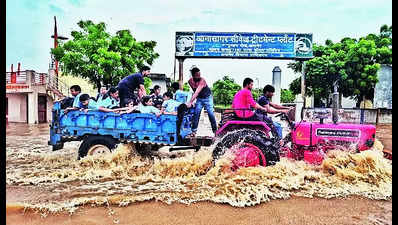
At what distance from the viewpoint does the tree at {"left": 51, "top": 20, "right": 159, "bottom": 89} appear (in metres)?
4.71

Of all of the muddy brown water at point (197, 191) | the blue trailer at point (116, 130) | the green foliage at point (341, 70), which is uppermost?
the green foliage at point (341, 70)

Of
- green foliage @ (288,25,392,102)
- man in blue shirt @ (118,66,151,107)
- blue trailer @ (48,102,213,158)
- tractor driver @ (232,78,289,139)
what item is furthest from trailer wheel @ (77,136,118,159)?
green foliage @ (288,25,392,102)

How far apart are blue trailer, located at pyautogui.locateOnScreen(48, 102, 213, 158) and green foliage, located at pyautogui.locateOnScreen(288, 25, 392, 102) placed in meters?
1.69

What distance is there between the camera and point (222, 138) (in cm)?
421

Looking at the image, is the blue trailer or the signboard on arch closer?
the signboard on arch

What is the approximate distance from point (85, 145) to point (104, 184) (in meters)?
0.94

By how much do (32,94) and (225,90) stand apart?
2529 millimetres

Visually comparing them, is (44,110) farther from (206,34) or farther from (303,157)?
(303,157)

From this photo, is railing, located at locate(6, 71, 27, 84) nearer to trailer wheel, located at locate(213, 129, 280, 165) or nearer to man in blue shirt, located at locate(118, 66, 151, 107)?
man in blue shirt, located at locate(118, 66, 151, 107)

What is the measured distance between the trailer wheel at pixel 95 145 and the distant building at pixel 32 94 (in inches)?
30.7

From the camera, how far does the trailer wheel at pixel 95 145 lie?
477 cm

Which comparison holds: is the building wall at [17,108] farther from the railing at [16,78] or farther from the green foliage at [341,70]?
the green foliage at [341,70]

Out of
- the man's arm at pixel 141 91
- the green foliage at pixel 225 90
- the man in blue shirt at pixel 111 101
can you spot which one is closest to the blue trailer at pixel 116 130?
the man in blue shirt at pixel 111 101

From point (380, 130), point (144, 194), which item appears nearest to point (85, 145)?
point (144, 194)
